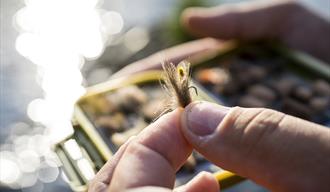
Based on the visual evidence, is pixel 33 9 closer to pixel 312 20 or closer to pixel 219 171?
pixel 312 20

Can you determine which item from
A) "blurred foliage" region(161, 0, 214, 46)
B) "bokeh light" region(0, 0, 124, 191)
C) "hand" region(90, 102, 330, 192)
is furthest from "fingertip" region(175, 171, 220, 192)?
"blurred foliage" region(161, 0, 214, 46)

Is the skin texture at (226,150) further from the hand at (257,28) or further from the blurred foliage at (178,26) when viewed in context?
the blurred foliage at (178,26)

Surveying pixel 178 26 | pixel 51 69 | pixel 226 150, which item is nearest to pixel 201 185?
pixel 226 150

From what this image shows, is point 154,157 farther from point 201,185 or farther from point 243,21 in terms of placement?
point 243,21

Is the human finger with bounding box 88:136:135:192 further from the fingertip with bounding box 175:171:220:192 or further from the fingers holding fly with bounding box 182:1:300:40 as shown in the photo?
the fingers holding fly with bounding box 182:1:300:40

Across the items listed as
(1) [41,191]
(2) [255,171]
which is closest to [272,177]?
(2) [255,171]

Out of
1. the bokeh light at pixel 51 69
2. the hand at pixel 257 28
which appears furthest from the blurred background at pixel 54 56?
the hand at pixel 257 28
